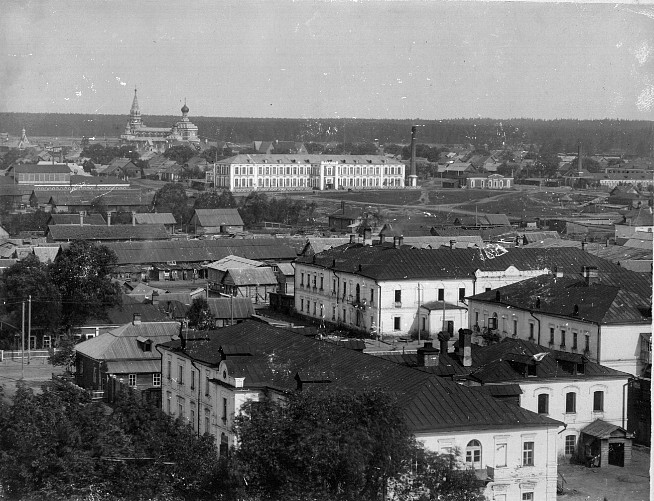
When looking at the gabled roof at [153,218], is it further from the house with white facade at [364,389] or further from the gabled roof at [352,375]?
the house with white facade at [364,389]

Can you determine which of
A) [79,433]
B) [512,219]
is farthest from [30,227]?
[79,433]

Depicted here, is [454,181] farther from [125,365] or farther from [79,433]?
[79,433]

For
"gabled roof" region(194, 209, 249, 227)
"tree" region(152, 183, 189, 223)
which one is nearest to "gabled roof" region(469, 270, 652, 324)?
"gabled roof" region(194, 209, 249, 227)

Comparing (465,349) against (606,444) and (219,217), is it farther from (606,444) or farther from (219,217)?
(219,217)

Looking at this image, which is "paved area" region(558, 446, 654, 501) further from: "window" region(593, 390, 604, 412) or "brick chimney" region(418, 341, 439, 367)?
"brick chimney" region(418, 341, 439, 367)

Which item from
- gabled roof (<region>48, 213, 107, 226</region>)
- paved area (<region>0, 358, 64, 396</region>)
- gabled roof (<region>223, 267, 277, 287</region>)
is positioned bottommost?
paved area (<region>0, 358, 64, 396</region>)
